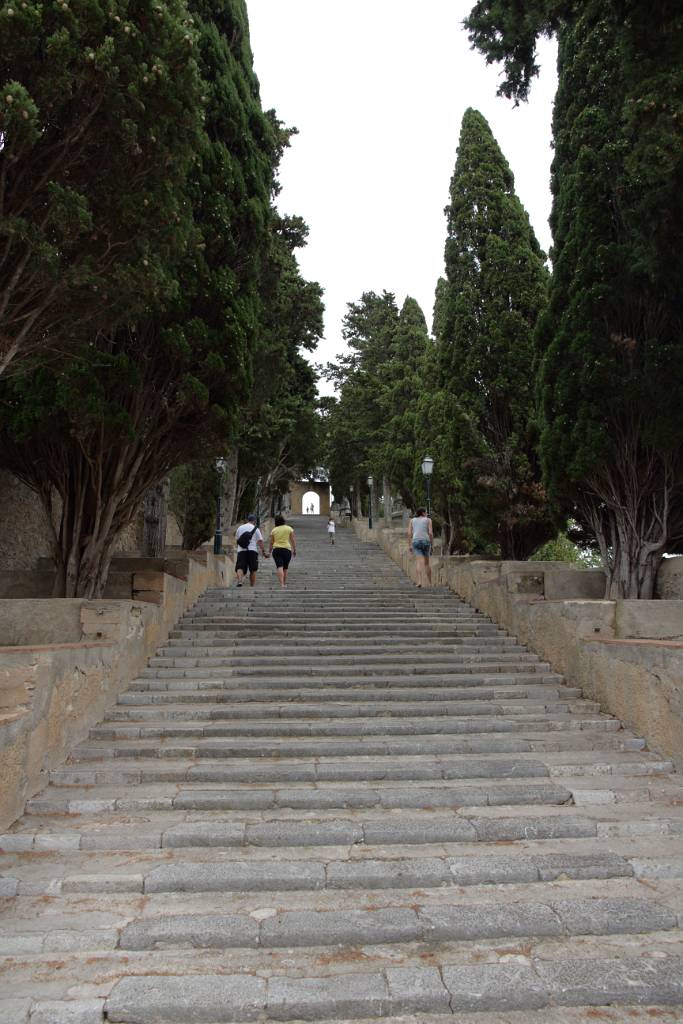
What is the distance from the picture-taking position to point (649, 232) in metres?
7.43

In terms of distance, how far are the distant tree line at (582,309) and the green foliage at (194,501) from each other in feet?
22.6

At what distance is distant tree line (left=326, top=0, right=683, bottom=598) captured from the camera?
7.00m

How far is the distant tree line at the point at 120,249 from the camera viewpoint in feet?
16.8

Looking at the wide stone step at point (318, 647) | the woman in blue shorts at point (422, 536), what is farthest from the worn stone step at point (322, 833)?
the woman in blue shorts at point (422, 536)

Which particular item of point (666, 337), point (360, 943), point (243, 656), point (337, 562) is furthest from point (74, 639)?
point (337, 562)

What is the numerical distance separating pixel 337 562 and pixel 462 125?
40.8 ft

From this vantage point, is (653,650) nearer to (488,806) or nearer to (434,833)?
(488,806)

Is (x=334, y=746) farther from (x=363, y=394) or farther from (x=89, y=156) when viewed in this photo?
(x=363, y=394)

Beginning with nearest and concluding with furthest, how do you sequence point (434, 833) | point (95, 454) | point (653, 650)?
point (434, 833), point (653, 650), point (95, 454)

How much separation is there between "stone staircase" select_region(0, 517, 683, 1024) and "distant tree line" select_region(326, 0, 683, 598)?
294cm

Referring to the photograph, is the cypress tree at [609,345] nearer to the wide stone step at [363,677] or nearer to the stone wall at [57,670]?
the wide stone step at [363,677]

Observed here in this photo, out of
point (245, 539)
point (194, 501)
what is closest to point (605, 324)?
point (245, 539)

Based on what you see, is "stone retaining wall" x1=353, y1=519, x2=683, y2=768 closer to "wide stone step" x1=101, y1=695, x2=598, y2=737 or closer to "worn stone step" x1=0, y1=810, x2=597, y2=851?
"wide stone step" x1=101, y1=695, x2=598, y2=737

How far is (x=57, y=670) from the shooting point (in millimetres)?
5383
